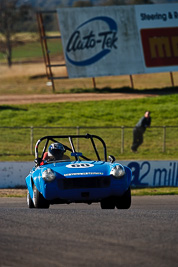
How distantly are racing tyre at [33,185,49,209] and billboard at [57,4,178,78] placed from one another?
29.0 meters

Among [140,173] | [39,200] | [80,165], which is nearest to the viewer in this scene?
[80,165]

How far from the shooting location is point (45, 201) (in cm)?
1243

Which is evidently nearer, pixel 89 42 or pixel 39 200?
pixel 39 200

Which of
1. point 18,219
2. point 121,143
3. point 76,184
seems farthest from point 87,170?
point 121,143

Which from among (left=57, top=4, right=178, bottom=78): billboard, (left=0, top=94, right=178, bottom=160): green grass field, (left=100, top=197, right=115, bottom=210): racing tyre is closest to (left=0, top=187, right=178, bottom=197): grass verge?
(left=0, top=94, right=178, bottom=160): green grass field

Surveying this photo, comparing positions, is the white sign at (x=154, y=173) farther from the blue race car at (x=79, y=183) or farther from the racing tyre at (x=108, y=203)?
the blue race car at (x=79, y=183)

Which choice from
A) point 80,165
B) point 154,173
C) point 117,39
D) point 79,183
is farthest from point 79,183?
point 117,39

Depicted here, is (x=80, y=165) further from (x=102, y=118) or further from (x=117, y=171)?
(x=102, y=118)

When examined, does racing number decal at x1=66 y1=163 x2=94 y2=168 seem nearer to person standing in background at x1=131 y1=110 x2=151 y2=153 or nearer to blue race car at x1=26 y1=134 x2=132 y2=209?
blue race car at x1=26 y1=134 x2=132 y2=209

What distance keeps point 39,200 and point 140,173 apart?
31.0 ft

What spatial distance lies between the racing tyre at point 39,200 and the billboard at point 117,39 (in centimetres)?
2902

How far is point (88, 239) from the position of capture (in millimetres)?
8141

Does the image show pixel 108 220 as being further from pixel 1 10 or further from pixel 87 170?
pixel 1 10

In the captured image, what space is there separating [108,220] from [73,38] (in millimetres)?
32531
